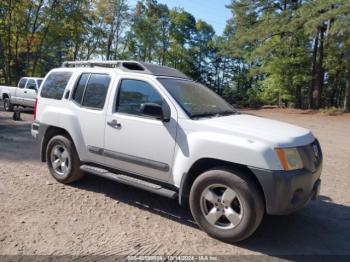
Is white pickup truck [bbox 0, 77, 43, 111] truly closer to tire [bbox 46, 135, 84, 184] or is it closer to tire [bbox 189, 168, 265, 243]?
tire [bbox 46, 135, 84, 184]

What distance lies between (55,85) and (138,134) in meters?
2.24

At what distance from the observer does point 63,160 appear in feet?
18.2

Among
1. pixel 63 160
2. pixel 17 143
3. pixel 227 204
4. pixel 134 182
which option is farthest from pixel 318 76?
pixel 227 204

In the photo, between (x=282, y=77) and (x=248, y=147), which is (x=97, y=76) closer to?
(x=248, y=147)

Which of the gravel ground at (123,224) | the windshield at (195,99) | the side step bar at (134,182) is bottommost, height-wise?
the gravel ground at (123,224)

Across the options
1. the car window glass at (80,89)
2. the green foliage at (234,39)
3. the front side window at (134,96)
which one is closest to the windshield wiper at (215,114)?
the front side window at (134,96)

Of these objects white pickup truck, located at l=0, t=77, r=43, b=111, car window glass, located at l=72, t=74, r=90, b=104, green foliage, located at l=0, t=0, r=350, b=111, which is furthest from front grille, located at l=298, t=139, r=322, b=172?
green foliage, located at l=0, t=0, r=350, b=111

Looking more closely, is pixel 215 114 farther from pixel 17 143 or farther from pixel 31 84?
pixel 31 84

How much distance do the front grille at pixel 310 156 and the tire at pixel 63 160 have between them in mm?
3458

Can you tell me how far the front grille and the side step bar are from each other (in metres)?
1.60

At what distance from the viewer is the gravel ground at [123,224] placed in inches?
142

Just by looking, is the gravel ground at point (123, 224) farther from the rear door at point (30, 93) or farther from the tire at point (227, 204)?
the rear door at point (30, 93)

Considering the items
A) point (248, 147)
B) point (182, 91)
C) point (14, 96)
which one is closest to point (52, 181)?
point (182, 91)

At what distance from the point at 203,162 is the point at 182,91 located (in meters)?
1.19
